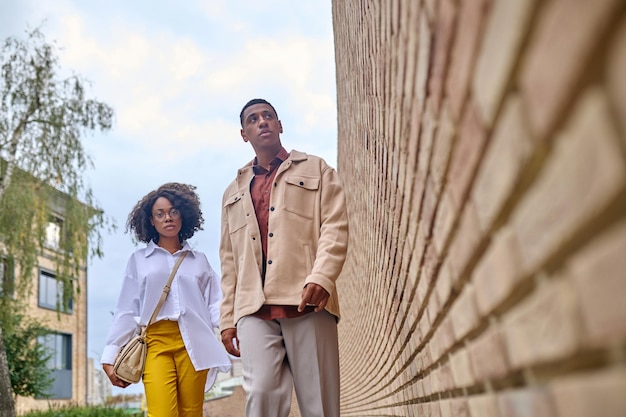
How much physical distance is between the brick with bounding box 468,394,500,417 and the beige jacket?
4.82 feet

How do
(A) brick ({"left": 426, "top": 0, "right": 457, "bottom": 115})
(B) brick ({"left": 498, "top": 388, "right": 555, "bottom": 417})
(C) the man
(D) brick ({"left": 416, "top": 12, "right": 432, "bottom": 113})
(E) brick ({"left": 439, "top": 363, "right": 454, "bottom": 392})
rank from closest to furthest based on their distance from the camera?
1. (B) brick ({"left": 498, "top": 388, "right": 555, "bottom": 417})
2. (A) brick ({"left": 426, "top": 0, "right": 457, "bottom": 115})
3. (D) brick ({"left": 416, "top": 12, "right": 432, "bottom": 113})
4. (E) brick ({"left": 439, "top": 363, "right": 454, "bottom": 392})
5. (C) the man

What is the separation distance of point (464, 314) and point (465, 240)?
0.85 feet

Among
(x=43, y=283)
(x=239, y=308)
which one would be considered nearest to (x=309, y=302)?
(x=239, y=308)

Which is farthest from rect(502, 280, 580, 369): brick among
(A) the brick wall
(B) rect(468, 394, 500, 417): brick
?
(B) rect(468, 394, 500, 417): brick

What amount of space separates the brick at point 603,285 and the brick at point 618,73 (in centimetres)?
11

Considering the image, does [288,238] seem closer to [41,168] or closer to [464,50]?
[464,50]

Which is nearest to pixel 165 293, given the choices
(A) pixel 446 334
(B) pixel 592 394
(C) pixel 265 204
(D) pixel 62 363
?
(C) pixel 265 204

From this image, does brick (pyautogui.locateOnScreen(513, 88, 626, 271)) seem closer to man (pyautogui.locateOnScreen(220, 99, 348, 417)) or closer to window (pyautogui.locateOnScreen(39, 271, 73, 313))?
man (pyautogui.locateOnScreen(220, 99, 348, 417))

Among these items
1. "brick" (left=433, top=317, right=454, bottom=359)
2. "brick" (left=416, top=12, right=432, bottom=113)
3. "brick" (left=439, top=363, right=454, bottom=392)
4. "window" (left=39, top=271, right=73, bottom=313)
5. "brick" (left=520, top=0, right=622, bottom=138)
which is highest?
"window" (left=39, top=271, right=73, bottom=313)

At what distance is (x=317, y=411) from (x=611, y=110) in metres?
2.74

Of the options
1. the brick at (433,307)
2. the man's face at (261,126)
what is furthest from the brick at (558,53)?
the man's face at (261,126)

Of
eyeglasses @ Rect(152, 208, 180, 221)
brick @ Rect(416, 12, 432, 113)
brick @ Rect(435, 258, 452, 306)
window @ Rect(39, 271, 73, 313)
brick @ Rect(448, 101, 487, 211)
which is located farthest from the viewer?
window @ Rect(39, 271, 73, 313)

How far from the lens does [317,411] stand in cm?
321

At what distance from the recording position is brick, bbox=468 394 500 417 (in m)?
1.40
